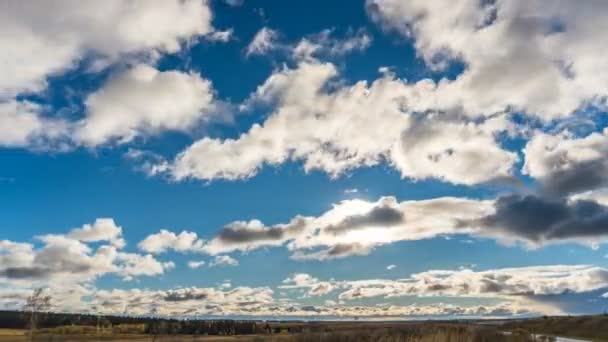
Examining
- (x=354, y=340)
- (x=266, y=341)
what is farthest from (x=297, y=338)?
(x=354, y=340)

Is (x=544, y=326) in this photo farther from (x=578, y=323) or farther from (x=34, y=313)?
(x=34, y=313)

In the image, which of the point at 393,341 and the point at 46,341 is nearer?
the point at 393,341

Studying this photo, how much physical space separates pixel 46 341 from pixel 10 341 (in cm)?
1246

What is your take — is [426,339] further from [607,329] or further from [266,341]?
[607,329]

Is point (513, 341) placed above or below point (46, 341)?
above

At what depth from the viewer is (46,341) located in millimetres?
106188

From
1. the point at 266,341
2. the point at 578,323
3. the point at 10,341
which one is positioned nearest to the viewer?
the point at 266,341

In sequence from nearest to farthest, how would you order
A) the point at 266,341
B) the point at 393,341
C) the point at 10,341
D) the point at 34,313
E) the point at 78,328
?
the point at 393,341 < the point at 266,341 < the point at 34,313 < the point at 10,341 < the point at 78,328

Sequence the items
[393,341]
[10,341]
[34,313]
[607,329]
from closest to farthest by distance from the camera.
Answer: [393,341] → [34,313] → [607,329] → [10,341]

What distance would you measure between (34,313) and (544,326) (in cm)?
9500

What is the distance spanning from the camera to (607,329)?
90.4 meters

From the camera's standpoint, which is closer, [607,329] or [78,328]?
[607,329]

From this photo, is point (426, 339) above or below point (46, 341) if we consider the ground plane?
above

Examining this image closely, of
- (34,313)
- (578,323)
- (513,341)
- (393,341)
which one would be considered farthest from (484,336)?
(578,323)
